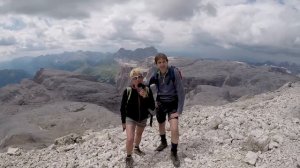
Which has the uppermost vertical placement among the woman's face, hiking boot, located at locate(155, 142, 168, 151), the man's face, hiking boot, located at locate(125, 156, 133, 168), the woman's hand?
the man's face

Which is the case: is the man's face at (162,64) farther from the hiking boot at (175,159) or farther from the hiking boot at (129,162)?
the hiking boot at (129,162)

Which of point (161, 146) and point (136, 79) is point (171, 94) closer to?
point (136, 79)

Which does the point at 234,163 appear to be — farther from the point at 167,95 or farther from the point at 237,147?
the point at 167,95

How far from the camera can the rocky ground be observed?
1195 centimetres

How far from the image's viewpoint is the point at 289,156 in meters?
12.0

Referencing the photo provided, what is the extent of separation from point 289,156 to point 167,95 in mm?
4061

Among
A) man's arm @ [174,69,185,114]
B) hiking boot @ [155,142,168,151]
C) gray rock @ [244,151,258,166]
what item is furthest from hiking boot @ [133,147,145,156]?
gray rock @ [244,151,258,166]

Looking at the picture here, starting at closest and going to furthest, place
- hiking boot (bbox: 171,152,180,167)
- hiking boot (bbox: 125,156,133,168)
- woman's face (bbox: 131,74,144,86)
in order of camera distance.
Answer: woman's face (bbox: 131,74,144,86), hiking boot (bbox: 171,152,180,167), hiking boot (bbox: 125,156,133,168)

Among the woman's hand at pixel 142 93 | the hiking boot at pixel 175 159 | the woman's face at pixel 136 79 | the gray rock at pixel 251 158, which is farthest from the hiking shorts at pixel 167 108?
the gray rock at pixel 251 158

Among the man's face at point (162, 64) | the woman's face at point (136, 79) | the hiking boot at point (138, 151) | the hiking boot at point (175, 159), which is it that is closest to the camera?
the man's face at point (162, 64)

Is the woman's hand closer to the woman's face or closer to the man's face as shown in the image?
the woman's face

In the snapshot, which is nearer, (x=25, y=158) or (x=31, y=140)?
(x=25, y=158)

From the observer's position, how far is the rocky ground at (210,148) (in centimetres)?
1195

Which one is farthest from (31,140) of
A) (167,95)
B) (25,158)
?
(167,95)
